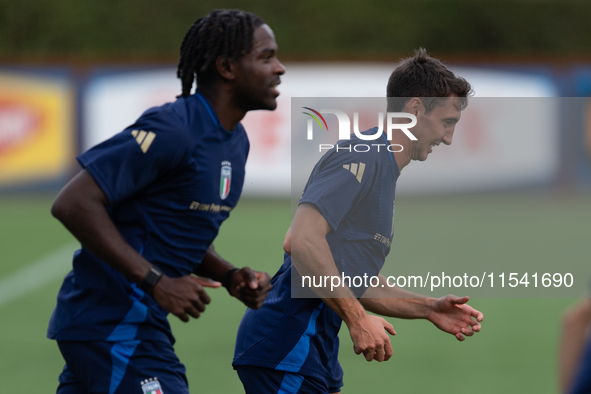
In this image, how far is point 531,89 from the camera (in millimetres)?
17500

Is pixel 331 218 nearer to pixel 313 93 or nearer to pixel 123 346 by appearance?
pixel 123 346

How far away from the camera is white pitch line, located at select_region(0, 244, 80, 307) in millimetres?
10258

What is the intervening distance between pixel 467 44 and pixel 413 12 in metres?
2.60

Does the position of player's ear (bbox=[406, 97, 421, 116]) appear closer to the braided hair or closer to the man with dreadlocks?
the man with dreadlocks

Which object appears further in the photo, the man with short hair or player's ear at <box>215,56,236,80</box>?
player's ear at <box>215,56,236,80</box>

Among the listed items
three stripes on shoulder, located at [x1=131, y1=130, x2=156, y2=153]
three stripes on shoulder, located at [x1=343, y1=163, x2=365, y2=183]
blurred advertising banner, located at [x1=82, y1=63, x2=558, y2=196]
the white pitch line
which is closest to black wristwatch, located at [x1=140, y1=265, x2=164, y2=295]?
three stripes on shoulder, located at [x1=131, y1=130, x2=156, y2=153]

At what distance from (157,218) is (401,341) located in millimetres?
5252

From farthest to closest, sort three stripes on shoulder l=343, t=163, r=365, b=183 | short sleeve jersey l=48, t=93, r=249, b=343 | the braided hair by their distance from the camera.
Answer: the braided hair
three stripes on shoulder l=343, t=163, r=365, b=183
short sleeve jersey l=48, t=93, r=249, b=343

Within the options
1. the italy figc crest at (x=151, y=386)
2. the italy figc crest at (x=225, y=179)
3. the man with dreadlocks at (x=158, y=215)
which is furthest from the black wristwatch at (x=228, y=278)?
the italy figc crest at (x=151, y=386)

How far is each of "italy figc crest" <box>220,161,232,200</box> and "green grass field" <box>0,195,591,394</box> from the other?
1175 mm

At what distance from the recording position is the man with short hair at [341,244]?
10.8 feet

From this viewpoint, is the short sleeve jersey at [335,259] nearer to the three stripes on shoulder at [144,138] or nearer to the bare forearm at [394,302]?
the bare forearm at [394,302]

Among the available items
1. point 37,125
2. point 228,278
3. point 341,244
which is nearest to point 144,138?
point 228,278

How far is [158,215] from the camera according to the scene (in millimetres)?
3314
